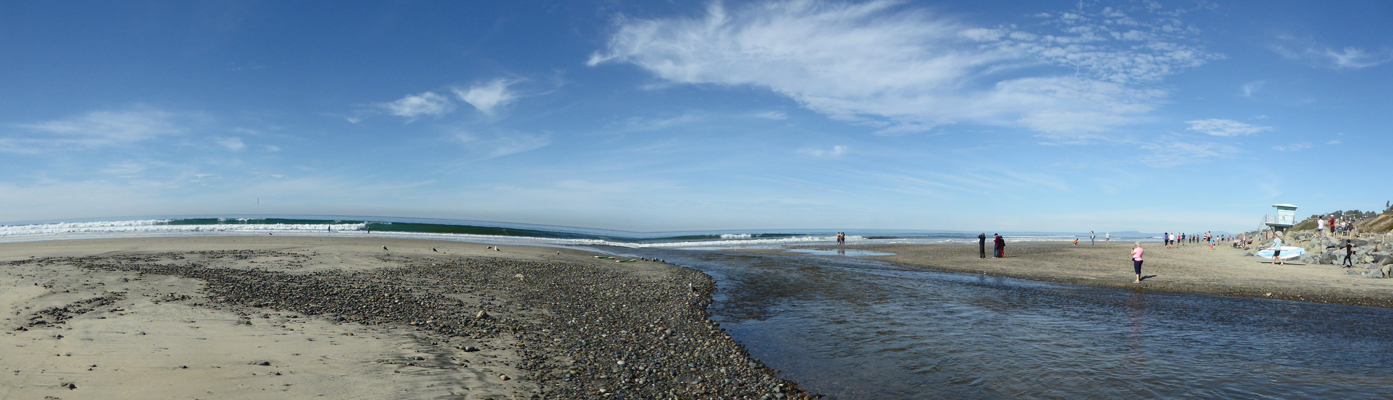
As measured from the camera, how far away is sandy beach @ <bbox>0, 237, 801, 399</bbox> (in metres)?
7.51

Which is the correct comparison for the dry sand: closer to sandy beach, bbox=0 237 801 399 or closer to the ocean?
sandy beach, bbox=0 237 801 399

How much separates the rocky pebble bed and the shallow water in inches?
52.2

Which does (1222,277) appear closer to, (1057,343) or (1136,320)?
(1136,320)

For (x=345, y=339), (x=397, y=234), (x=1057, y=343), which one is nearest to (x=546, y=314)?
(x=345, y=339)

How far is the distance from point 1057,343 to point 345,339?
14824 mm

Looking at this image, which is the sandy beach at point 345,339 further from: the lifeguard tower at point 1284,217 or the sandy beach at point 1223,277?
the lifeguard tower at point 1284,217

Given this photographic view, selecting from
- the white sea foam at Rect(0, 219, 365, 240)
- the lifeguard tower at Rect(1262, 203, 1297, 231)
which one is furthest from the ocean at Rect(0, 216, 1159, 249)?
the lifeguard tower at Rect(1262, 203, 1297, 231)

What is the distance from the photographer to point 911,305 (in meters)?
17.2

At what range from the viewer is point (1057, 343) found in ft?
40.2

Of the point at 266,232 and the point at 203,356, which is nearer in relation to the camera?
the point at 203,356

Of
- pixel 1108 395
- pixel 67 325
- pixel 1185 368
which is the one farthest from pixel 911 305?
pixel 67 325

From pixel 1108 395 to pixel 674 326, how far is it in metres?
8.38

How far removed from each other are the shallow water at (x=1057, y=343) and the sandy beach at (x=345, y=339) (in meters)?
1.73

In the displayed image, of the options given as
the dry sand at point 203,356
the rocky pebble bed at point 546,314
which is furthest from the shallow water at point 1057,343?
the dry sand at point 203,356
